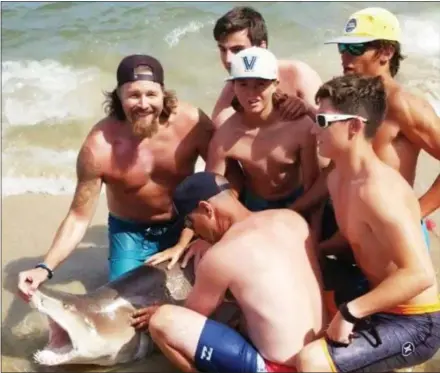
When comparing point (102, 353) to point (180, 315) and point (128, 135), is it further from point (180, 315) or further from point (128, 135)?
point (128, 135)

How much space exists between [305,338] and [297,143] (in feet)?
Result: 4.48

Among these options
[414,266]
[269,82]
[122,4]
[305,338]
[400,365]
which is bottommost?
[400,365]

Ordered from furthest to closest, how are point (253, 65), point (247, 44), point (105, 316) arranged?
point (247, 44), point (253, 65), point (105, 316)

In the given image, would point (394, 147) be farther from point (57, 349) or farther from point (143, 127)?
point (57, 349)

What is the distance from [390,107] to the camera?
3971 mm

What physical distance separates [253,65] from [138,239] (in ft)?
4.89

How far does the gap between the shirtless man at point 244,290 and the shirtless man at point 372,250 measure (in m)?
0.16

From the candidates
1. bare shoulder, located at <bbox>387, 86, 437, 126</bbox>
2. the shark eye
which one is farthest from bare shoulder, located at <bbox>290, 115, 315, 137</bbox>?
the shark eye

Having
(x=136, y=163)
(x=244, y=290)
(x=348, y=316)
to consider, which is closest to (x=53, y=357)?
(x=244, y=290)

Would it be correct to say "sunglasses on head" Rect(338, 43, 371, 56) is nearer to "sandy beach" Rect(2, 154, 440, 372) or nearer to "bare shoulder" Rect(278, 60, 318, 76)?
"bare shoulder" Rect(278, 60, 318, 76)

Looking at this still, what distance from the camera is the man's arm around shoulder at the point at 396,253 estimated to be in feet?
10.7

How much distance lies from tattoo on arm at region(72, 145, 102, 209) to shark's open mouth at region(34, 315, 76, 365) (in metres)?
0.92

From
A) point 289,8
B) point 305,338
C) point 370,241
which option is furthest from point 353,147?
point 289,8

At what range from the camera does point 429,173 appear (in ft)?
21.5
